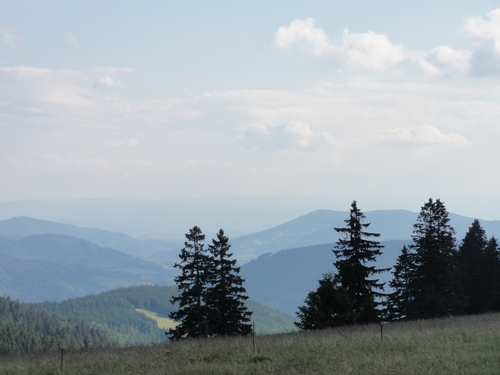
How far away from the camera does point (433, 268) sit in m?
41.2

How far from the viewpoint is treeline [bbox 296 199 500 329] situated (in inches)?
1292

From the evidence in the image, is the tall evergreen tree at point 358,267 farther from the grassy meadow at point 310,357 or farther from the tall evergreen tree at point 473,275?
the grassy meadow at point 310,357

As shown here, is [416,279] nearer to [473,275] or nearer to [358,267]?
[358,267]

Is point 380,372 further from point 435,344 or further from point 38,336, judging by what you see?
point 38,336

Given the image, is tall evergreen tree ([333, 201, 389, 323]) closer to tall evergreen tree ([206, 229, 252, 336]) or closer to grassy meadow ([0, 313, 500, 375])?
tall evergreen tree ([206, 229, 252, 336])

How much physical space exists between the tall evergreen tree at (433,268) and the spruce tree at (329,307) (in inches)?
445

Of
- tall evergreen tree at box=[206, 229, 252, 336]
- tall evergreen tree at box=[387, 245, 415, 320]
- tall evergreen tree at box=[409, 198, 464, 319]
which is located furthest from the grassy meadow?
tall evergreen tree at box=[387, 245, 415, 320]

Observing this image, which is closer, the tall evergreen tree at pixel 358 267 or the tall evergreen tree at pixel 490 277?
the tall evergreen tree at pixel 358 267

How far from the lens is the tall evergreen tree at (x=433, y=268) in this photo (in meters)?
41.0

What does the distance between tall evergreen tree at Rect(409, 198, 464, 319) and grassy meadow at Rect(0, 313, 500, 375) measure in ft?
70.0

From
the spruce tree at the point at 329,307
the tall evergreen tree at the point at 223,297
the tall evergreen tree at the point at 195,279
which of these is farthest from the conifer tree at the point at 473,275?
the tall evergreen tree at the point at 195,279

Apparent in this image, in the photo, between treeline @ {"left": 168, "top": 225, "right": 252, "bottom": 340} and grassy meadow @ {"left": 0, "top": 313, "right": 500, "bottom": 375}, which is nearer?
grassy meadow @ {"left": 0, "top": 313, "right": 500, "bottom": 375}

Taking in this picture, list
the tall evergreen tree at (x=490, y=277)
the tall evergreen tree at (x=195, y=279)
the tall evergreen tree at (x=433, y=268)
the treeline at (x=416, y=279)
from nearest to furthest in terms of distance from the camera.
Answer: the treeline at (x=416, y=279) → the tall evergreen tree at (x=195, y=279) → the tall evergreen tree at (x=433, y=268) → the tall evergreen tree at (x=490, y=277)

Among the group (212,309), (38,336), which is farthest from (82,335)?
(212,309)
